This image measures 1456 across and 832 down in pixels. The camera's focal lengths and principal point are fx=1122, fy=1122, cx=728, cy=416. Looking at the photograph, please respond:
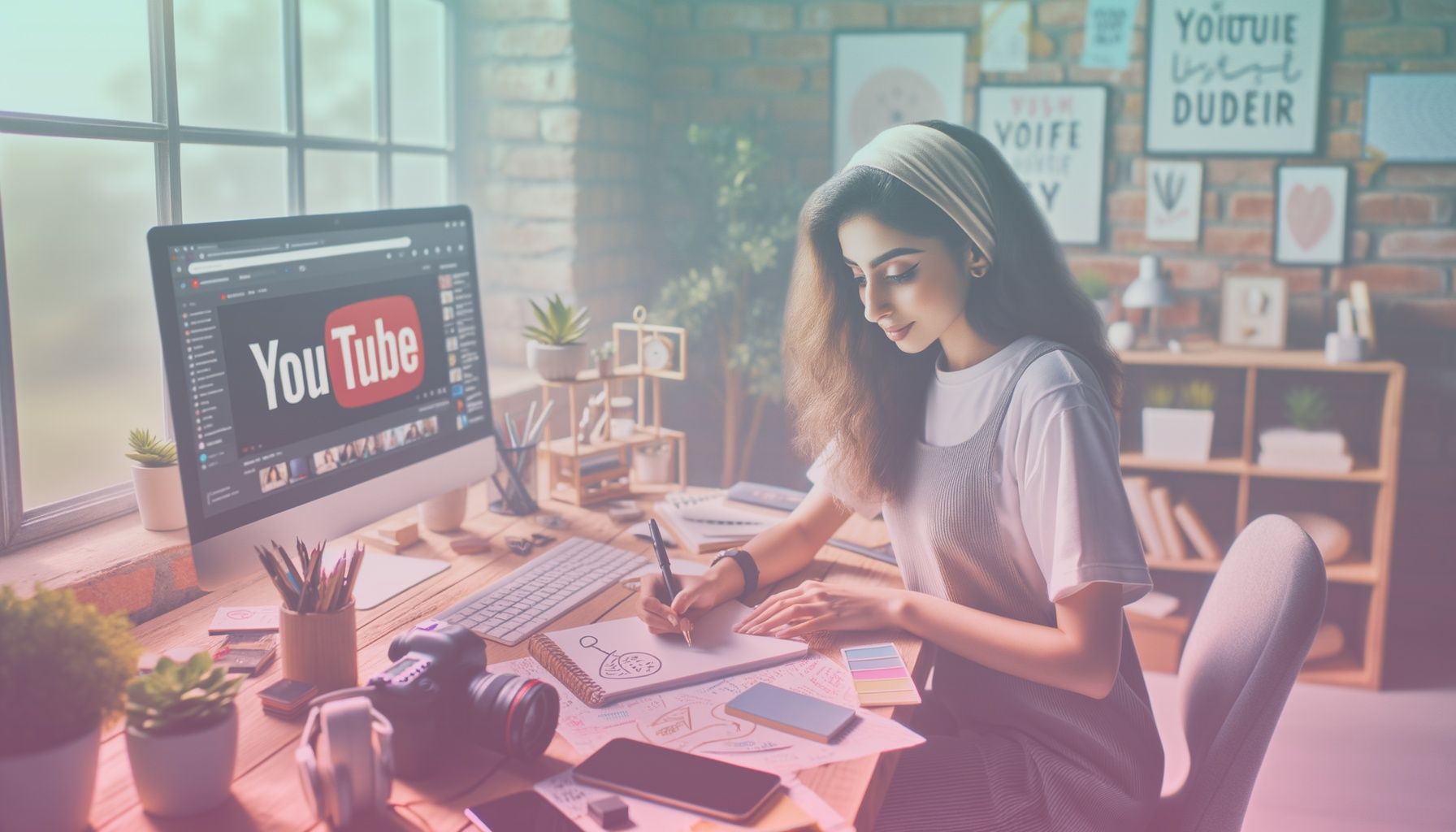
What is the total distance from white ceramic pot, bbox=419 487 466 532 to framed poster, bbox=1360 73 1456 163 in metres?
2.74

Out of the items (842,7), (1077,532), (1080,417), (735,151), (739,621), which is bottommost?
(739,621)

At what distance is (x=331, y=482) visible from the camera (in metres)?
1.43

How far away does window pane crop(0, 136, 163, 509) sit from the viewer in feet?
5.16

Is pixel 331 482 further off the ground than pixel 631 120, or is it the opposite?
pixel 631 120

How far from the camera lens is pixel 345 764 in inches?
35.9

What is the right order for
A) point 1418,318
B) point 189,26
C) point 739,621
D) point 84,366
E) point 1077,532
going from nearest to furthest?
point 1077,532
point 739,621
point 84,366
point 189,26
point 1418,318

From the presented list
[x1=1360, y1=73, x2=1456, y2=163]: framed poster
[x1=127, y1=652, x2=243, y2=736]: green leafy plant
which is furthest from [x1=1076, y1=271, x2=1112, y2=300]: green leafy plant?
[x1=127, y1=652, x2=243, y2=736]: green leafy plant

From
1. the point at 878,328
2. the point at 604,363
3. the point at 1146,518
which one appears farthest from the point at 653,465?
the point at 1146,518

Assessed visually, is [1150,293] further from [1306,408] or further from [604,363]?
[604,363]

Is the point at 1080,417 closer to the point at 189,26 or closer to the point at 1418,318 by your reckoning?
the point at 189,26

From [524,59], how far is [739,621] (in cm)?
191

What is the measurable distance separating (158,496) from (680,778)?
0.94 metres

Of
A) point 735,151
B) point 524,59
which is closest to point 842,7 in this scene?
point 735,151

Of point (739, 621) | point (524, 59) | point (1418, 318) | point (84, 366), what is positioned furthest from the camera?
point (1418, 318)
